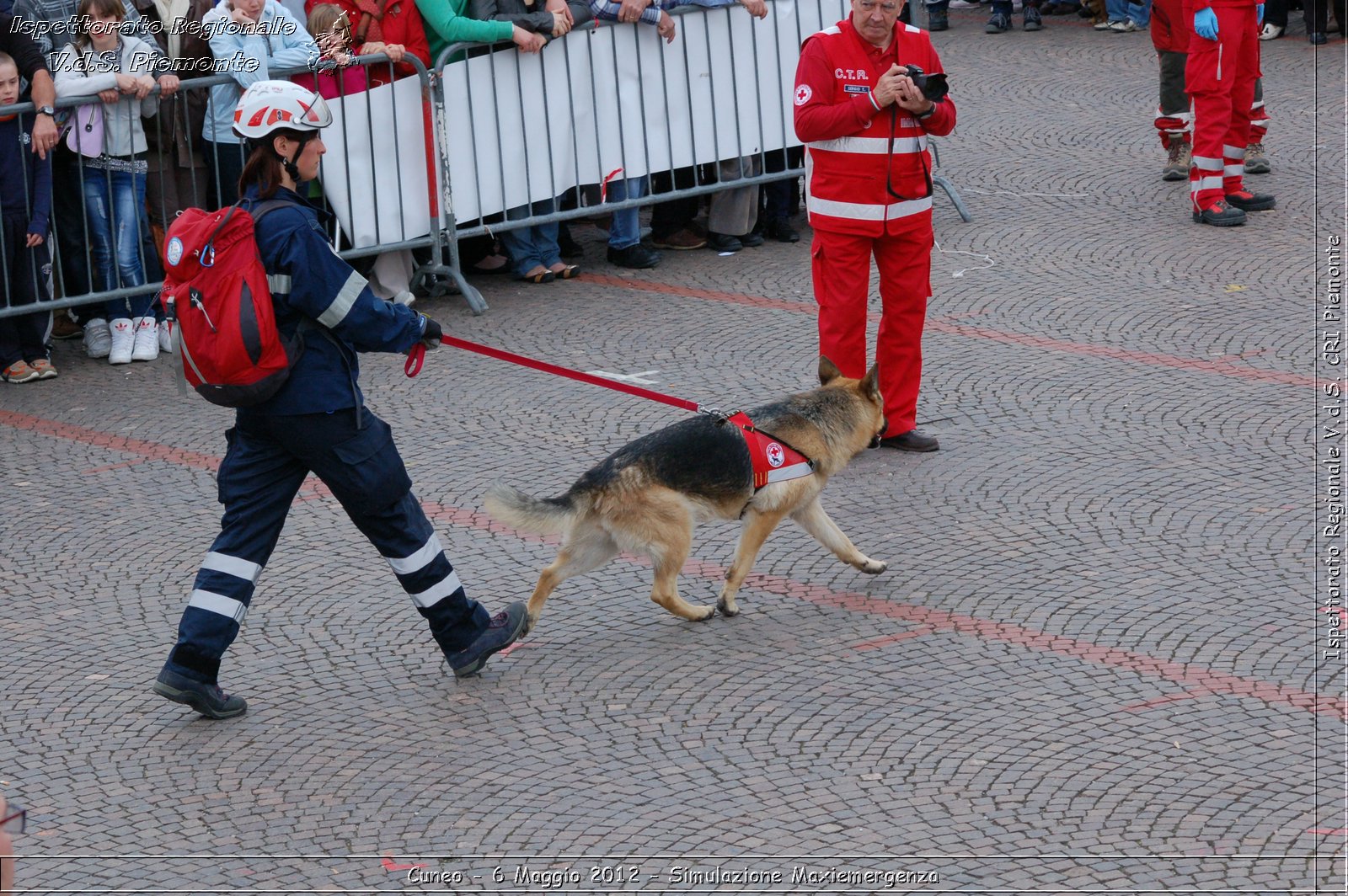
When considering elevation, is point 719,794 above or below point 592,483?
below

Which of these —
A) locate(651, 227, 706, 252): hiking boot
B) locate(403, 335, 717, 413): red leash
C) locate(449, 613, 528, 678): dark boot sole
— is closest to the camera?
locate(403, 335, 717, 413): red leash

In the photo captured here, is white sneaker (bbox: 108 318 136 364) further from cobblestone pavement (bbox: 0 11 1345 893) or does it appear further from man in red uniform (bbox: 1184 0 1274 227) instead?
man in red uniform (bbox: 1184 0 1274 227)

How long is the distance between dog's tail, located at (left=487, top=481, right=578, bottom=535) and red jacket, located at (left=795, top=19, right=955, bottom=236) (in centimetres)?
257

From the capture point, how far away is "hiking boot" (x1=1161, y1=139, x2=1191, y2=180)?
39.3 ft

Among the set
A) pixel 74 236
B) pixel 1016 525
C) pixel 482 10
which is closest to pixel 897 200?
pixel 1016 525

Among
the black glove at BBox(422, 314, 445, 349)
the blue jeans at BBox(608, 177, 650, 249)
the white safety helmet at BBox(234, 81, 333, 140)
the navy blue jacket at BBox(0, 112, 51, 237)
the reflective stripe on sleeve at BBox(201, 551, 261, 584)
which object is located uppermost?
the white safety helmet at BBox(234, 81, 333, 140)

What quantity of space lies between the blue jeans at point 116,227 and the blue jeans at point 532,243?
7.75 ft

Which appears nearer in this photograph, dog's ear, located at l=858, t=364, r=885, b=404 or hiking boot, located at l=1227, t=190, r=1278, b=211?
dog's ear, located at l=858, t=364, r=885, b=404

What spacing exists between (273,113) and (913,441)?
3667 mm

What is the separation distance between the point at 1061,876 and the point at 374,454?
2.48 metres

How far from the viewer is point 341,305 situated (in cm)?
512

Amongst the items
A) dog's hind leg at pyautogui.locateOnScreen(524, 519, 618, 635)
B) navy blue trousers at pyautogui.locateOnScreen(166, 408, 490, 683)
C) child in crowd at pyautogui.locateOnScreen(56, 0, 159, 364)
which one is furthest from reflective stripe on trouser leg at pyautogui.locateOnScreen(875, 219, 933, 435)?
child in crowd at pyautogui.locateOnScreen(56, 0, 159, 364)

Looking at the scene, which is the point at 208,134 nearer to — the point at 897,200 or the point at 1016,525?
the point at 897,200

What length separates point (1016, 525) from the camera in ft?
22.2
